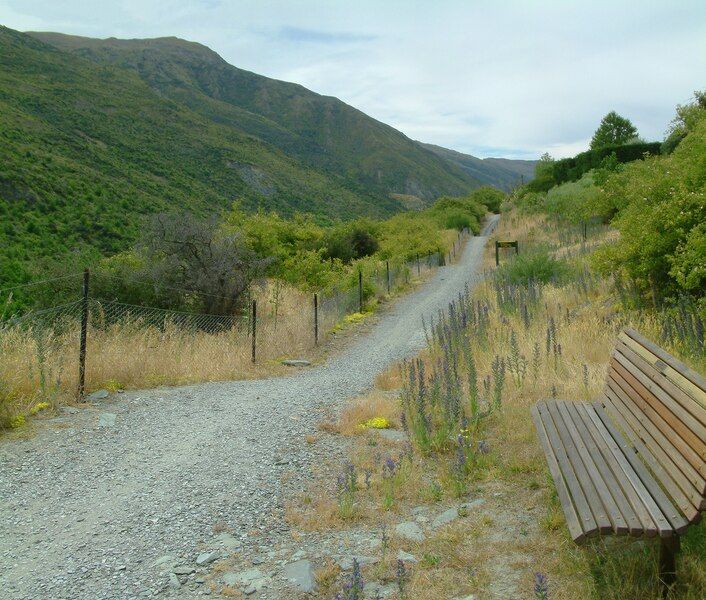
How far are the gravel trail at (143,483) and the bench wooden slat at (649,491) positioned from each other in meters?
2.34

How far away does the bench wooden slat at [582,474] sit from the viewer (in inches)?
109

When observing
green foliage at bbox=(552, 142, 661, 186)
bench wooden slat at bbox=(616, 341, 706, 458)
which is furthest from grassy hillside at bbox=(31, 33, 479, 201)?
bench wooden slat at bbox=(616, 341, 706, 458)

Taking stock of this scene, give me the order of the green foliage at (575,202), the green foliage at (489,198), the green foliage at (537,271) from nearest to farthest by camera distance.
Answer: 1. the green foliage at (537,271)
2. the green foliage at (575,202)
3. the green foliage at (489,198)

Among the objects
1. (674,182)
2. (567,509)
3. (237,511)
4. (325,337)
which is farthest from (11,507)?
(325,337)

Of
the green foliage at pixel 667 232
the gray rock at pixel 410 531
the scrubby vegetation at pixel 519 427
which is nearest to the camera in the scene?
the scrubby vegetation at pixel 519 427

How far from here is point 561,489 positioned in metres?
3.25

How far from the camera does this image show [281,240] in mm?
24188

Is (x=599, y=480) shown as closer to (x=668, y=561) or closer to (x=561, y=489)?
(x=561, y=489)

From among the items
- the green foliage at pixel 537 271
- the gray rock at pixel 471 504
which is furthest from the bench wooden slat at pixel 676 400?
the green foliage at pixel 537 271

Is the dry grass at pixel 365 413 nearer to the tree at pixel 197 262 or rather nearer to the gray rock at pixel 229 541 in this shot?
the gray rock at pixel 229 541

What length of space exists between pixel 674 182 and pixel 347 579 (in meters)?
7.20

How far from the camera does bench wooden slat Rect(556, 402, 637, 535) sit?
276 centimetres

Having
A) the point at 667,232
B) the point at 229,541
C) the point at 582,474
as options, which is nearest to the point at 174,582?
the point at 229,541

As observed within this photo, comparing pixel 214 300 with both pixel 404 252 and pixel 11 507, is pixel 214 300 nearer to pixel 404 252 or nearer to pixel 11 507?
pixel 11 507
